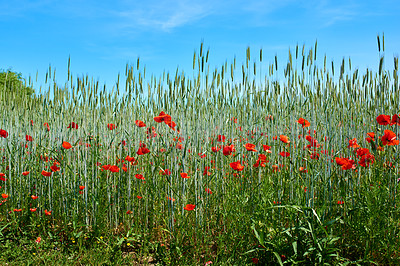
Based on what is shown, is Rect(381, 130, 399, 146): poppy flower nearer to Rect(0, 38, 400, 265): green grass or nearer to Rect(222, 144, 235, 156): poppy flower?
Rect(0, 38, 400, 265): green grass

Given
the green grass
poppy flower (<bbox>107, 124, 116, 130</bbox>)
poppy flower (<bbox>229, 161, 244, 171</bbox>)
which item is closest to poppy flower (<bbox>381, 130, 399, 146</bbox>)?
the green grass

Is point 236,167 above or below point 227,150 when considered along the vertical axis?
below

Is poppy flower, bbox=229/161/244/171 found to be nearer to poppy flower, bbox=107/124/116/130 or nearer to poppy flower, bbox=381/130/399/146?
poppy flower, bbox=381/130/399/146

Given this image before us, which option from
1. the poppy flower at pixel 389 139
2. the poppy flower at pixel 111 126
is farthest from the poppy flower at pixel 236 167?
the poppy flower at pixel 111 126

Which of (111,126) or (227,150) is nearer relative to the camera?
(227,150)

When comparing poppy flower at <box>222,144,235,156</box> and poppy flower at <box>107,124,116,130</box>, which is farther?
poppy flower at <box>107,124,116,130</box>

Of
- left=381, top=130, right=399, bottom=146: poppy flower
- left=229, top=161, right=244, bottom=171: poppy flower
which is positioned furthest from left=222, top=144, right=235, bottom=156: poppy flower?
left=381, top=130, right=399, bottom=146: poppy flower

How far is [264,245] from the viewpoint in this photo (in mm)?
1645

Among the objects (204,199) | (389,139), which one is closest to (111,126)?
(204,199)

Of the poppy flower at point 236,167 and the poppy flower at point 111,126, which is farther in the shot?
the poppy flower at point 111,126

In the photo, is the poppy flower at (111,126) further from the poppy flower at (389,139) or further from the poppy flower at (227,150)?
the poppy flower at (389,139)

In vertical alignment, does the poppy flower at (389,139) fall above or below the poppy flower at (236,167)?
above

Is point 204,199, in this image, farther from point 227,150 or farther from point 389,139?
point 389,139

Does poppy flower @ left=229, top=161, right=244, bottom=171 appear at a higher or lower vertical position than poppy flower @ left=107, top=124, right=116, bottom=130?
lower
